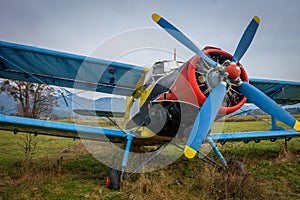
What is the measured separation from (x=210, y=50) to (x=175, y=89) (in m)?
0.87

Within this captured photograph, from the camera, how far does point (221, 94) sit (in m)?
2.97

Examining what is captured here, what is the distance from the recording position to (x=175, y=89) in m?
3.31

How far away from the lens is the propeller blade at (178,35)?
3160mm

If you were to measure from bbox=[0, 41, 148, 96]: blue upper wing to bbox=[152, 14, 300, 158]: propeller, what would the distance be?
2.55 meters

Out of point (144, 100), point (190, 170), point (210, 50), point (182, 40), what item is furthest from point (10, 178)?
point (210, 50)

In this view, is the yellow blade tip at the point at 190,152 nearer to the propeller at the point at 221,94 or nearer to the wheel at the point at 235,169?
the propeller at the point at 221,94

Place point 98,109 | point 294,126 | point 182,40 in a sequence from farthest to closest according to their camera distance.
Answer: point 98,109 → point 182,40 → point 294,126

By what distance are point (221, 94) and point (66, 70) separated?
4545mm

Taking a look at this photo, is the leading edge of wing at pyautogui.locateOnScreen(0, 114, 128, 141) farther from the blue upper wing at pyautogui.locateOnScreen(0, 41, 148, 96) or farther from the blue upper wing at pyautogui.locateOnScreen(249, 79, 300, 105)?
the blue upper wing at pyautogui.locateOnScreen(249, 79, 300, 105)

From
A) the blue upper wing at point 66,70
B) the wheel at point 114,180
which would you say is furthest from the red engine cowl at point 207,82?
the blue upper wing at point 66,70

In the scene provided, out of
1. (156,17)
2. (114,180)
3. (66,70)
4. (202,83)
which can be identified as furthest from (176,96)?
(66,70)

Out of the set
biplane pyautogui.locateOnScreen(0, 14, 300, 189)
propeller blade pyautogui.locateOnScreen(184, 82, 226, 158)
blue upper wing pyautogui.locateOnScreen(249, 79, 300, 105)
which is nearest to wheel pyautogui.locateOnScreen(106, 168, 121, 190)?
biplane pyautogui.locateOnScreen(0, 14, 300, 189)

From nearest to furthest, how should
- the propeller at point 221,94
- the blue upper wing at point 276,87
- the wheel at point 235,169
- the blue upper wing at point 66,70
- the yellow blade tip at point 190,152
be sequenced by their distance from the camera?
the yellow blade tip at point 190,152
the propeller at point 221,94
the wheel at point 235,169
the blue upper wing at point 66,70
the blue upper wing at point 276,87

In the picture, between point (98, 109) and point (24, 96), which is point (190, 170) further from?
point (24, 96)
